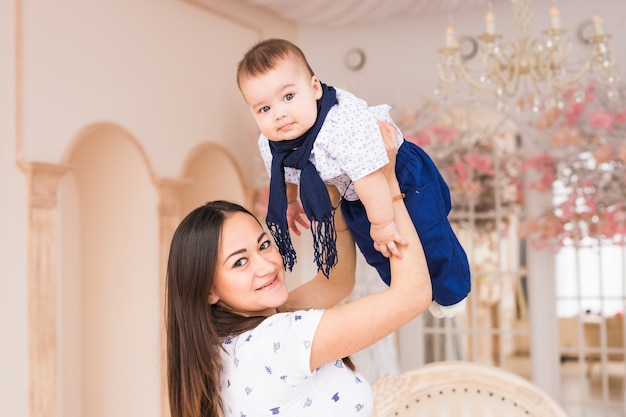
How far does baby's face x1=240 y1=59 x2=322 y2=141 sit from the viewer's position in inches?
66.0

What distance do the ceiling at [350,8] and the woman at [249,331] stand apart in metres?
4.07

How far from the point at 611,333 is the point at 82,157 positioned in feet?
15.4

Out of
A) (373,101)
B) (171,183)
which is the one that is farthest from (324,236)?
(373,101)

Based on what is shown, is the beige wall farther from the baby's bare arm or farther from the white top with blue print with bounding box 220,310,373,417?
the baby's bare arm

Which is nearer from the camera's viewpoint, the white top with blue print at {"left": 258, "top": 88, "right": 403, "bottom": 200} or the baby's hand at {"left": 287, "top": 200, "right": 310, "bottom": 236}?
the white top with blue print at {"left": 258, "top": 88, "right": 403, "bottom": 200}

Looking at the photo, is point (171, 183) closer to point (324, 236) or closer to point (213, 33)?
point (213, 33)

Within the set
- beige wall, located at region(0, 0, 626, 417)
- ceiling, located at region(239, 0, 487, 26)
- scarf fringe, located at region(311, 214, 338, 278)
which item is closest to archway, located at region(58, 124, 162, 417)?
beige wall, located at region(0, 0, 626, 417)

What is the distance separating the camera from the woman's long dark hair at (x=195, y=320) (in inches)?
70.1

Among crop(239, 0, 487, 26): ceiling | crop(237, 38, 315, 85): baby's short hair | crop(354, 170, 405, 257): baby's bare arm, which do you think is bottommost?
crop(354, 170, 405, 257): baby's bare arm

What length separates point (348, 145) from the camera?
1.62m

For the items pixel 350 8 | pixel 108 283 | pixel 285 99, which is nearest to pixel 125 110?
pixel 108 283

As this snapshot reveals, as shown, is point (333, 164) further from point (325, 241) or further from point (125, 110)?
point (125, 110)

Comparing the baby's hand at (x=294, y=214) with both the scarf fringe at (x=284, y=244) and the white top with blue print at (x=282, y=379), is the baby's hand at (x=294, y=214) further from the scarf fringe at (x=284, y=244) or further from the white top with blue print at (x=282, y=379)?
the white top with blue print at (x=282, y=379)

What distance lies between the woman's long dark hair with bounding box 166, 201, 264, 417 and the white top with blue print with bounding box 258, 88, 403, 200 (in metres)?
0.28
